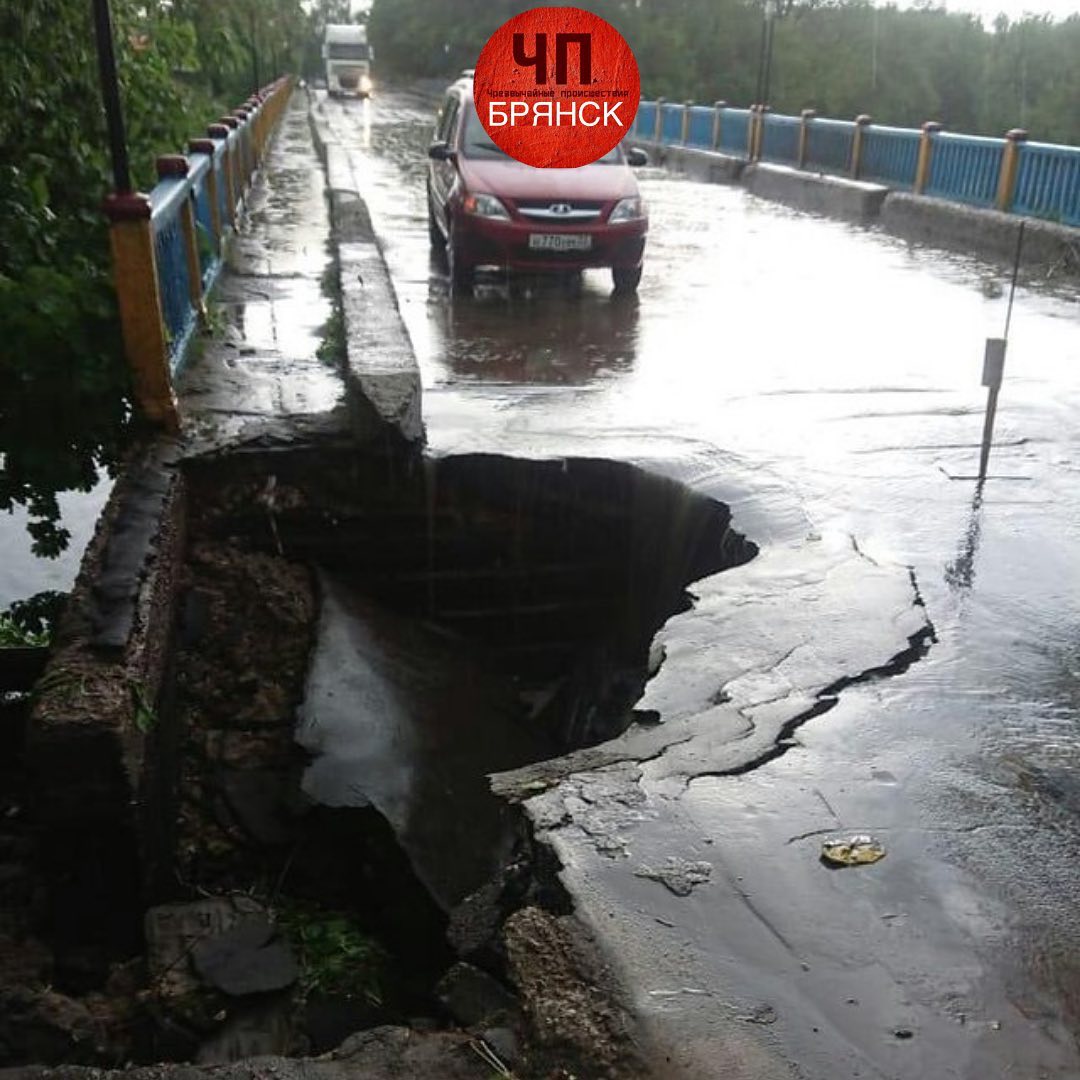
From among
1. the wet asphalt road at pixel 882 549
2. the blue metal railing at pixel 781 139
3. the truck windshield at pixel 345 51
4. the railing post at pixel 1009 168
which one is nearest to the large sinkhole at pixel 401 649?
the wet asphalt road at pixel 882 549

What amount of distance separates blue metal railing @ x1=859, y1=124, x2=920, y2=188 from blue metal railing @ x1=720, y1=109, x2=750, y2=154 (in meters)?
4.84

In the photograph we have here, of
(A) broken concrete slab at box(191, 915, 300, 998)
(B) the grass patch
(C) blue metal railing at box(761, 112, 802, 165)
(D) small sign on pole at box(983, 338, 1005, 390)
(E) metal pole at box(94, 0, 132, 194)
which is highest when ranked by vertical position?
(E) metal pole at box(94, 0, 132, 194)

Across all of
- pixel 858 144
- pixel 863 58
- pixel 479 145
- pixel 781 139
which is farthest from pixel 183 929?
pixel 863 58

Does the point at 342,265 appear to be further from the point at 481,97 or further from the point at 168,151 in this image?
the point at 481,97

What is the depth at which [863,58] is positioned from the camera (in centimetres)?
5000

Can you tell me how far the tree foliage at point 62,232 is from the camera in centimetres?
471

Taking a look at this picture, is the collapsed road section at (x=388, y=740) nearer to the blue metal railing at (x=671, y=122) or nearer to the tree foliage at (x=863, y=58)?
the blue metal railing at (x=671, y=122)

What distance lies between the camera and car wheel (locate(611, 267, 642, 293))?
968cm

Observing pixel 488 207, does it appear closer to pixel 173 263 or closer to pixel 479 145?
pixel 479 145

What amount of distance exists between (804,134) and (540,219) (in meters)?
11.1

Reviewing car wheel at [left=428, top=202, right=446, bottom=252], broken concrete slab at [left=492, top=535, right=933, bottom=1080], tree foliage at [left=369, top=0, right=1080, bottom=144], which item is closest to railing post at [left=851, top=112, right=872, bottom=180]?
car wheel at [left=428, top=202, right=446, bottom=252]

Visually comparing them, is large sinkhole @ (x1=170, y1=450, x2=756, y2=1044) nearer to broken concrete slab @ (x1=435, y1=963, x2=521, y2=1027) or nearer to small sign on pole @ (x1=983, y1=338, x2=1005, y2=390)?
broken concrete slab @ (x1=435, y1=963, x2=521, y2=1027)

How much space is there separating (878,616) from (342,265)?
5.77m

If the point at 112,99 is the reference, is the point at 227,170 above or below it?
below
